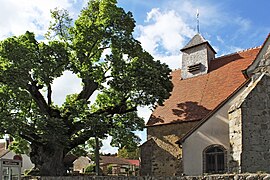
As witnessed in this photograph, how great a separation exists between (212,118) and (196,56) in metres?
9.32

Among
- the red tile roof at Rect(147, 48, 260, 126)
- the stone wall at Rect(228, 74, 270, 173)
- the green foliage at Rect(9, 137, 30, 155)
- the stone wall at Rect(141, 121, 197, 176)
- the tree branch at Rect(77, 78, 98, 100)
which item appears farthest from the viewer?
the stone wall at Rect(141, 121, 197, 176)

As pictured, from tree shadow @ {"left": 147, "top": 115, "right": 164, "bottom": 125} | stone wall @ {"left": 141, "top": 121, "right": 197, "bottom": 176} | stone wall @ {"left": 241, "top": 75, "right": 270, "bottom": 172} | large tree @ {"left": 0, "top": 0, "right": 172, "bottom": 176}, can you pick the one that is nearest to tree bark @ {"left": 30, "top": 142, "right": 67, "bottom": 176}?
large tree @ {"left": 0, "top": 0, "right": 172, "bottom": 176}

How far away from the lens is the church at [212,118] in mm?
15336

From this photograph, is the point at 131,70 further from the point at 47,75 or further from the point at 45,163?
the point at 45,163

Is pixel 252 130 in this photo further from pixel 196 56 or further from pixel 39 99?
pixel 196 56

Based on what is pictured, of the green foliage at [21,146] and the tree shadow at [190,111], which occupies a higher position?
the tree shadow at [190,111]

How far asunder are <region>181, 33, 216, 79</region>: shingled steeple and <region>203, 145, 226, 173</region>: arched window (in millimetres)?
8089

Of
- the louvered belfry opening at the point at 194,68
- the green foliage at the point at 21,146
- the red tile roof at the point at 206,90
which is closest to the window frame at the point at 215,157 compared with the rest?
the red tile roof at the point at 206,90

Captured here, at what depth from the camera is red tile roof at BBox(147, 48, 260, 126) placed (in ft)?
70.3

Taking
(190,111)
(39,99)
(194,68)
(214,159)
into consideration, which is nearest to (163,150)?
(190,111)

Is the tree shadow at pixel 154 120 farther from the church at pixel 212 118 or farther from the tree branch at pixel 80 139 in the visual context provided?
the tree branch at pixel 80 139

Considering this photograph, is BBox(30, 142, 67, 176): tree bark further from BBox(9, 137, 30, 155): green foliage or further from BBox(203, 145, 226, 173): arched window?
BBox(203, 145, 226, 173): arched window

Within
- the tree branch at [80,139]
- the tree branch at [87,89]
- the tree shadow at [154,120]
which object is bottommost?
the tree branch at [80,139]

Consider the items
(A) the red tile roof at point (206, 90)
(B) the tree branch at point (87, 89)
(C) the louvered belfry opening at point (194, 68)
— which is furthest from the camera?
(C) the louvered belfry opening at point (194, 68)
